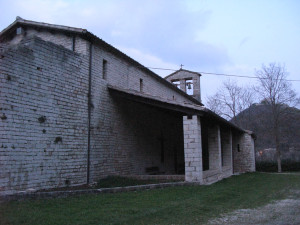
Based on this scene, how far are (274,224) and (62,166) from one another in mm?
6832

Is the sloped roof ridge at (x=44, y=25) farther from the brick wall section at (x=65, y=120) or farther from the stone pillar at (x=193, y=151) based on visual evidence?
the stone pillar at (x=193, y=151)

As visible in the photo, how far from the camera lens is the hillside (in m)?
27.2

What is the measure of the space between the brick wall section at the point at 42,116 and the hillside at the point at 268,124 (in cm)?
2174

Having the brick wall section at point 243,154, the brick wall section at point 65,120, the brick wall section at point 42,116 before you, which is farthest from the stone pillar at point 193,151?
the brick wall section at point 243,154

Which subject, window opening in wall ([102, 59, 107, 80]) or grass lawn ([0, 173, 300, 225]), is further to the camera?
window opening in wall ([102, 59, 107, 80])

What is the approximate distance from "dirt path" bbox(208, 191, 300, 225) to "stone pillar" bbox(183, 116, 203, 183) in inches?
143

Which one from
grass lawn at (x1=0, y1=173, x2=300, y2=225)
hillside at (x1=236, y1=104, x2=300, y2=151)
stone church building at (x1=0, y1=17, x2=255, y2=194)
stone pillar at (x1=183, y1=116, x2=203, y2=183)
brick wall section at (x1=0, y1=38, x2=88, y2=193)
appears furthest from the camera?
hillside at (x1=236, y1=104, x2=300, y2=151)

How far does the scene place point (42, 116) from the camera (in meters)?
9.02

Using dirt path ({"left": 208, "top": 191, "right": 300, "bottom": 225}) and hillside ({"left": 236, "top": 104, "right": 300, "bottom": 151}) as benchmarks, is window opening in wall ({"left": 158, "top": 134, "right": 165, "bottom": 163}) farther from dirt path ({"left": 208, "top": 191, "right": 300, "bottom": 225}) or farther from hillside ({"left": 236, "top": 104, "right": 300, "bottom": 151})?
hillside ({"left": 236, "top": 104, "right": 300, "bottom": 151})

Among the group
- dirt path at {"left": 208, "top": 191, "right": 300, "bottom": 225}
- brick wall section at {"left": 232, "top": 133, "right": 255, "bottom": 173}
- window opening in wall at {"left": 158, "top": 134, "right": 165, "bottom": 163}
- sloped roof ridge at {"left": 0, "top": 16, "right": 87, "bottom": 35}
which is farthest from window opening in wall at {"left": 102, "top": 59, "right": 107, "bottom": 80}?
brick wall section at {"left": 232, "top": 133, "right": 255, "bottom": 173}

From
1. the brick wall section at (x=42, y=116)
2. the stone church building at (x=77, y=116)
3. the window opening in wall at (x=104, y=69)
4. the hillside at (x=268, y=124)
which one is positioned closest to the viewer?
the brick wall section at (x=42, y=116)

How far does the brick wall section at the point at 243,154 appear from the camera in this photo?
20531 millimetres

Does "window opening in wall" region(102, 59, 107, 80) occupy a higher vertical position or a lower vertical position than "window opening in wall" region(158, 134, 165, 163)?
higher

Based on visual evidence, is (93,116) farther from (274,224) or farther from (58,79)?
(274,224)
